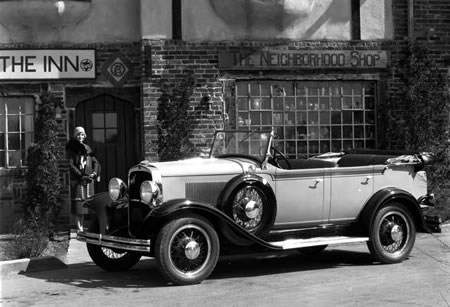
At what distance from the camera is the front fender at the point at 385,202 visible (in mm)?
8195

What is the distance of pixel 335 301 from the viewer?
6.30 metres

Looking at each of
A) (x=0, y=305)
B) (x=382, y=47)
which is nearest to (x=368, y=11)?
(x=382, y=47)

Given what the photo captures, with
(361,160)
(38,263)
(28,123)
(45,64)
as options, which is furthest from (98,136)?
(361,160)

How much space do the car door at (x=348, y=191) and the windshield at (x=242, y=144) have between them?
0.84 m

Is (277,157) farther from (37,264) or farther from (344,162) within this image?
(37,264)

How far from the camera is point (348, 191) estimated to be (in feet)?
27.0

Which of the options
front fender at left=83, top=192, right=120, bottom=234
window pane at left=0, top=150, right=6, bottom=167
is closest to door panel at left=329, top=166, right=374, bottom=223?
front fender at left=83, top=192, right=120, bottom=234

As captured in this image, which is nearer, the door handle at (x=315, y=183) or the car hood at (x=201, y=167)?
the car hood at (x=201, y=167)

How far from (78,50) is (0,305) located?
6095mm

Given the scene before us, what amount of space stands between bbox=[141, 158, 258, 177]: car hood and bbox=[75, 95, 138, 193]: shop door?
447 centimetres

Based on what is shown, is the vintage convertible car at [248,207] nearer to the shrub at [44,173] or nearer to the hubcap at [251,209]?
the hubcap at [251,209]

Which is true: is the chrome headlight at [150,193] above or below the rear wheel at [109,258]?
above

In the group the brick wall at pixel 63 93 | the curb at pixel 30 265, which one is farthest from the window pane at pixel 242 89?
the curb at pixel 30 265

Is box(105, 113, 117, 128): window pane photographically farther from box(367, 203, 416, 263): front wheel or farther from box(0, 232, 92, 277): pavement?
box(367, 203, 416, 263): front wheel
